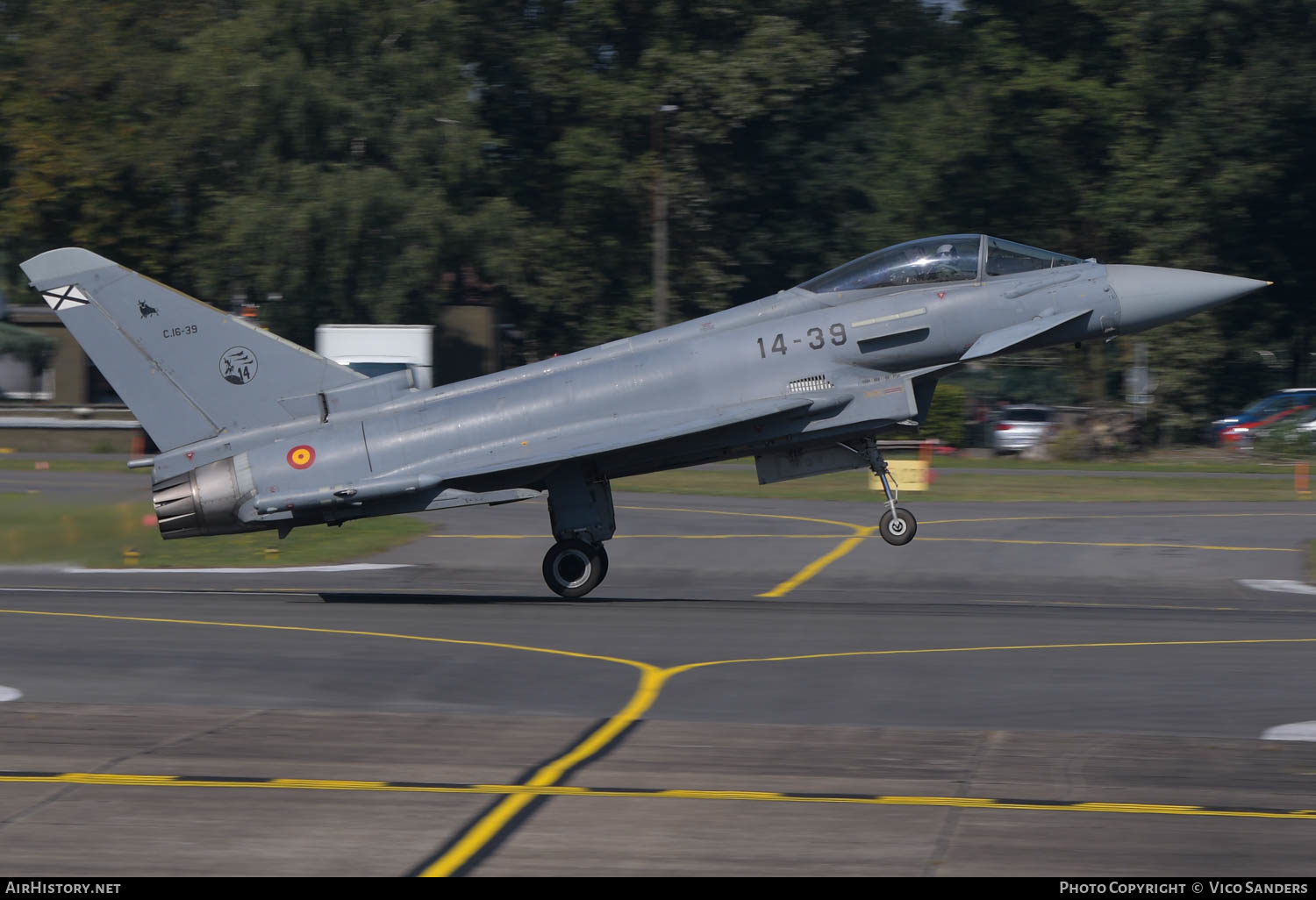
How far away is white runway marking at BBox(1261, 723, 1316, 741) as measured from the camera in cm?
1035

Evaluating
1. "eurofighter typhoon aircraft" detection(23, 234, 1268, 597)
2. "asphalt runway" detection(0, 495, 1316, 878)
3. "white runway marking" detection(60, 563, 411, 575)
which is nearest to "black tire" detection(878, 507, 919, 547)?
"eurofighter typhoon aircraft" detection(23, 234, 1268, 597)

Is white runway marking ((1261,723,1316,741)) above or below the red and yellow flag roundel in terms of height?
below

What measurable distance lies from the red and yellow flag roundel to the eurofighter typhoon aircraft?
0.02m

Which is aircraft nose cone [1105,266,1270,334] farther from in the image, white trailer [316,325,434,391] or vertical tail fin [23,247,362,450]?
white trailer [316,325,434,391]

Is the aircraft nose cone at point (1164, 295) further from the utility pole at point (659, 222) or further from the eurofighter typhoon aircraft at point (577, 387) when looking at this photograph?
the utility pole at point (659, 222)

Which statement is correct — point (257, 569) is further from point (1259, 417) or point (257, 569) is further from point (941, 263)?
point (1259, 417)

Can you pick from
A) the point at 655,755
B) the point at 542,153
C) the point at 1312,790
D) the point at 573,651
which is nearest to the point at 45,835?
the point at 655,755

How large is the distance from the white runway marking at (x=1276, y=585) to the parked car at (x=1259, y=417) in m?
25.9

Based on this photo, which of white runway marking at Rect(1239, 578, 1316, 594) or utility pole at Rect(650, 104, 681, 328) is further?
utility pole at Rect(650, 104, 681, 328)

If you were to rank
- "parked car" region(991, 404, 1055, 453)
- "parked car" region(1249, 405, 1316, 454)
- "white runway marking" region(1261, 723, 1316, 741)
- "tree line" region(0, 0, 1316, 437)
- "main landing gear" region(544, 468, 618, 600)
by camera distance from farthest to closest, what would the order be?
1. "tree line" region(0, 0, 1316, 437)
2. "parked car" region(991, 404, 1055, 453)
3. "parked car" region(1249, 405, 1316, 454)
4. "main landing gear" region(544, 468, 618, 600)
5. "white runway marking" region(1261, 723, 1316, 741)

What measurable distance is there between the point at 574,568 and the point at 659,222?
31.3 m

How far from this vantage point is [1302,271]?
53156 millimetres

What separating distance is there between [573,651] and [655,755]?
4094mm

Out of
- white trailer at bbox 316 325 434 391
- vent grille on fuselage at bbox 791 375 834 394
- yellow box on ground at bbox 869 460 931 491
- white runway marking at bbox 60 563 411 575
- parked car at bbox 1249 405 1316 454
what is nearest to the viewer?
vent grille on fuselage at bbox 791 375 834 394
